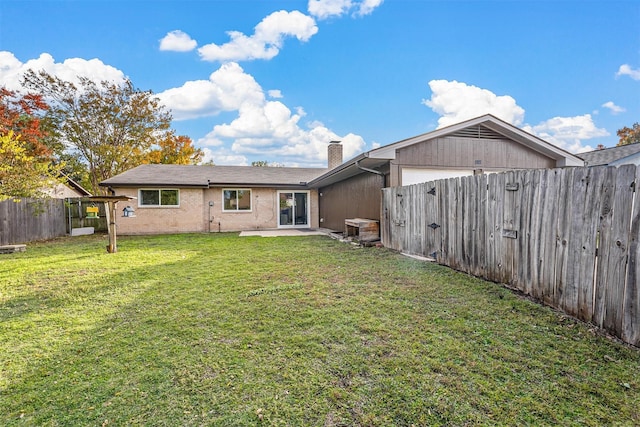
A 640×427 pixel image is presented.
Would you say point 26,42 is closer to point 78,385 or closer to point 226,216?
point 226,216

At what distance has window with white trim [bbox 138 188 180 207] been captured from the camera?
13.6 meters

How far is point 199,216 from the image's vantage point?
553 inches

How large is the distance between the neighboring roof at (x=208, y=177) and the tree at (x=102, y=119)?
6.95 metres

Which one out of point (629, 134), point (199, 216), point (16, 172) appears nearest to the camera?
point (16, 172)

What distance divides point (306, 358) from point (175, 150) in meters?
27.5

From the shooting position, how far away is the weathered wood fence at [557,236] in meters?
2.60

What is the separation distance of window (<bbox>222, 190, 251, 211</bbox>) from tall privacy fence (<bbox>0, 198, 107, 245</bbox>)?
18.1 feet

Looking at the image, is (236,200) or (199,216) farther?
(236,200)

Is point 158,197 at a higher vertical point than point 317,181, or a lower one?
lower

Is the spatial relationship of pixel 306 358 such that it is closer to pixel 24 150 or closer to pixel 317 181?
pixel 24 150

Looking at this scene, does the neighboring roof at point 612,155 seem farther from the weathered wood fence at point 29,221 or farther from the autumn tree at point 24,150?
the weathered wood fence at point 29,221

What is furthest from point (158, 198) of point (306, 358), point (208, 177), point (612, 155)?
point (612, 155)

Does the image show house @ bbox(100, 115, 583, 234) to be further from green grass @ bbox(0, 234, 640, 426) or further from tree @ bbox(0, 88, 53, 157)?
tree @ bbox(0, 88, 53, 157)

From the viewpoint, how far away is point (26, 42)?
49.8 feet
